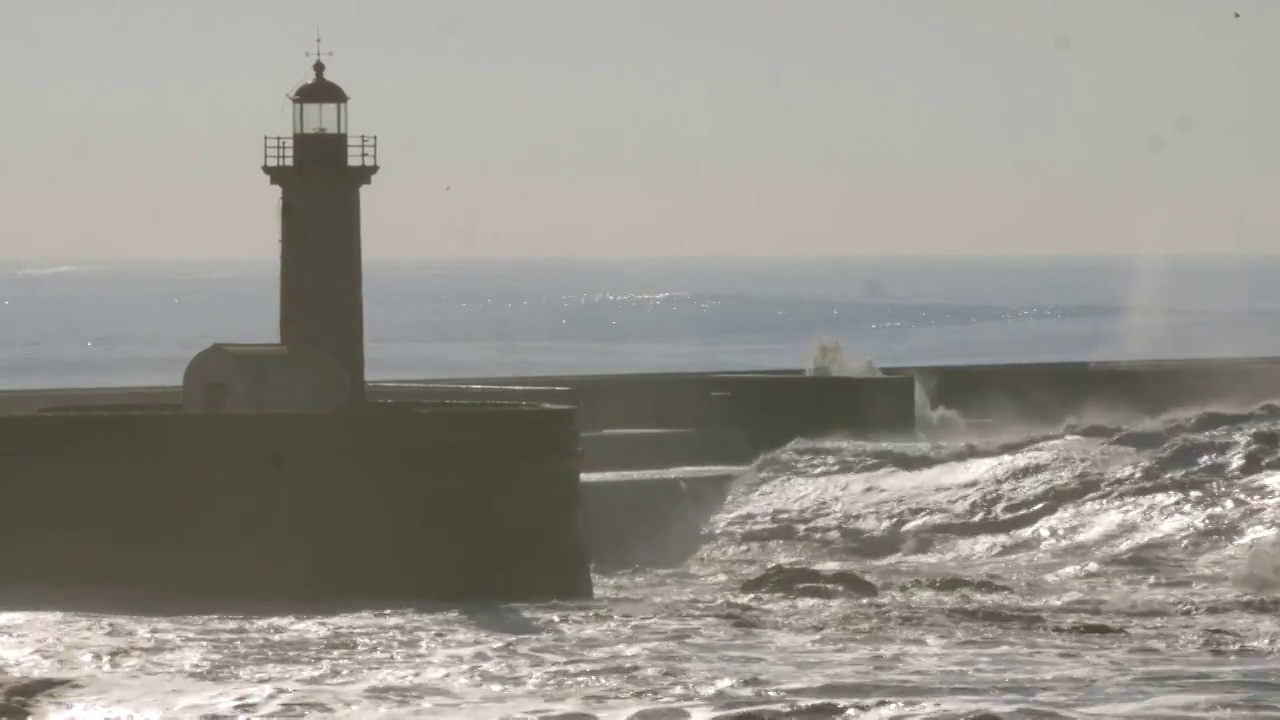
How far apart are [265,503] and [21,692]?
3169 mm

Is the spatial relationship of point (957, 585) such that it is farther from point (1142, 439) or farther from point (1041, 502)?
point (1142, 439)


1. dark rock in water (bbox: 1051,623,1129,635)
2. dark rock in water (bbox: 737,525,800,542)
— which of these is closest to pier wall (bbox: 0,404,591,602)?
dark rock in water (bbox: 1051,623,1129,635)

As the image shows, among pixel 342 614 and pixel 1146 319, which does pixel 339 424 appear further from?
pixel 1146 319

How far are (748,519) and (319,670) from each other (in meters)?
9.16

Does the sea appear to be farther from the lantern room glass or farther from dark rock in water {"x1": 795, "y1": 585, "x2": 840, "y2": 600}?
the lantern room glass

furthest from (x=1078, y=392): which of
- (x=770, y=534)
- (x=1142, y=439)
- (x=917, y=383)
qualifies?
(x=770, y=534)

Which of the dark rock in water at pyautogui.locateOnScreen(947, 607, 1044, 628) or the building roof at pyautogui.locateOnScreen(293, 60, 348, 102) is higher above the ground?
the building roof at pyautogui.locateOnScreen(293, 60, 348, 102)

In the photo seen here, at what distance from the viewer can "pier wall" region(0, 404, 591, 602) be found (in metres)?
15.9

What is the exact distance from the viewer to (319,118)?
59.5ft

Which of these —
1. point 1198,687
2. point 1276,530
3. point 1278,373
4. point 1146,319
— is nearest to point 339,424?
point 1198,687

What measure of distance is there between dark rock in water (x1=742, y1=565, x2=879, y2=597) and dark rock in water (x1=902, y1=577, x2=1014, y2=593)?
1.55 feet

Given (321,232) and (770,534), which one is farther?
(770,534)

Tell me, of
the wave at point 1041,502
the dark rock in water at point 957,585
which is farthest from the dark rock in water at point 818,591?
the wave at point 1041,502

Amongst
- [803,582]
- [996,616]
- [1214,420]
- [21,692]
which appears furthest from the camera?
[1214,420]
